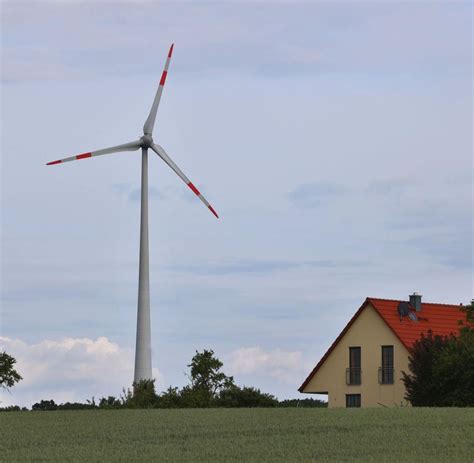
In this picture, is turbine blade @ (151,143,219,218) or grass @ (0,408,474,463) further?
turbine blade @ (151,143,219,218)

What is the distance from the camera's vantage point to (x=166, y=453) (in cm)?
2336

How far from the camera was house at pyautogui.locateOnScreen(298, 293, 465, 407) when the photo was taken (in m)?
65.1

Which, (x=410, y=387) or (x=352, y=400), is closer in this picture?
(x=410, y=387)

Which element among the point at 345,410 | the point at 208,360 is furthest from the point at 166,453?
the point at 208,360

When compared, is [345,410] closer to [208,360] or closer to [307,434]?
[307,434]

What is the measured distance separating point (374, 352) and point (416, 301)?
4487mm

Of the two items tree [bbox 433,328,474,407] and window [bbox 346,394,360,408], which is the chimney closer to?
window [bbox 346,394,360,408]

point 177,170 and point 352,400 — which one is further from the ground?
point 177,170

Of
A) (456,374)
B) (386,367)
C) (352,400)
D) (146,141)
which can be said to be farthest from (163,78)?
(456,374)

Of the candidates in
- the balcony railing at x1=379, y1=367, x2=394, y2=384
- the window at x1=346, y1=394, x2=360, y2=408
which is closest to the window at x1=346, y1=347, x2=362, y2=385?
the window at x1=346, y1=394, x2=360, y2=408

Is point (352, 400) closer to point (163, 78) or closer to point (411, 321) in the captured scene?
point (411, 321)

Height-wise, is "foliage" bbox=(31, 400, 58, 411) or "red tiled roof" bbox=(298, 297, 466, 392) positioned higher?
"red tiled roof" bbox=(298, 297, 466, 392)

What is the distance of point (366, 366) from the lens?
66750mm

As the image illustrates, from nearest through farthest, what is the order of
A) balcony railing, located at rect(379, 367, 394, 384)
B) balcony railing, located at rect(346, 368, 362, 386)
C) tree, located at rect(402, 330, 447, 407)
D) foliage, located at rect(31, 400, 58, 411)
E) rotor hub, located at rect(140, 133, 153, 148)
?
1. tree, located at rect(402, 330, 447, 407)
2. foliage, located at rect(31, 400, 58, 411)
3. rotor hub, located at rect(140, 133, 153, 148)
4. balcony railing, located at rect(379, 367, 394, 384)
5. balcony railing, located at rect(346, 368, 362, 386)
